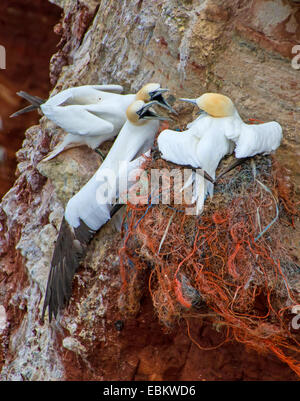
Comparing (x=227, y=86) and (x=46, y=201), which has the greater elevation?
(x=227, y=86)

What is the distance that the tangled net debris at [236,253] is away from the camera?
138cm

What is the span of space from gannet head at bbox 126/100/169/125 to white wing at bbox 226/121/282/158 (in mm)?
263

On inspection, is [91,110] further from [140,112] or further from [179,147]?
[179,147]

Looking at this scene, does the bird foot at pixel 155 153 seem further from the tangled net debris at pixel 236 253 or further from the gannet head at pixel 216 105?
the gannet head at pixel 216 105

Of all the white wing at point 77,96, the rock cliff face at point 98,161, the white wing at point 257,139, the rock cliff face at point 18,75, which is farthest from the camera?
the rock cliff face at point 18,75

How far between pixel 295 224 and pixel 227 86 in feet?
1.63

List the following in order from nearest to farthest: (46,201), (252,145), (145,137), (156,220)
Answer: (252,145) → (156,220) → (145,137) → (46,201)

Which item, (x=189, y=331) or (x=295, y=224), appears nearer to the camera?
(x=295, y=224)

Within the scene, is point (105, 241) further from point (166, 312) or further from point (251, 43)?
point (251, 43)

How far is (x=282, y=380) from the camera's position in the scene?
161 centimetres

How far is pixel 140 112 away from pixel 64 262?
597 millimetres

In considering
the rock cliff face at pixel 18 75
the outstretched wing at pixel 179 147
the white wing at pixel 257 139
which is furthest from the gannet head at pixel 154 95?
the rock cliff face at pixel 18 75

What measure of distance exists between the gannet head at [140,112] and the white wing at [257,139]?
0.26 meters

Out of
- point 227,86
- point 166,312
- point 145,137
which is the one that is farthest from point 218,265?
point 227,86
